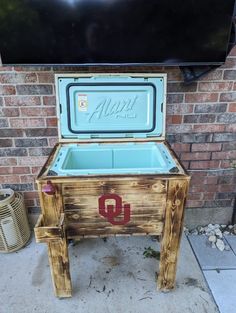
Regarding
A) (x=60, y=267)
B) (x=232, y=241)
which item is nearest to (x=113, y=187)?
(x=60, y=267)

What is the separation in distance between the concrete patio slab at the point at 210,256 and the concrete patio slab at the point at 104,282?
59 mm

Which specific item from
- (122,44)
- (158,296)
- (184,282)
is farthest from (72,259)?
(122,44)

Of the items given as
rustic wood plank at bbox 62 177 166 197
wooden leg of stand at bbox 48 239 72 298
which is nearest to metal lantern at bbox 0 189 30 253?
wooden leg of stand at bbox 48 239 72 298

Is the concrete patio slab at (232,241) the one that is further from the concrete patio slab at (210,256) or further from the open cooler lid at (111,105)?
the open cooler lid at (111,105)

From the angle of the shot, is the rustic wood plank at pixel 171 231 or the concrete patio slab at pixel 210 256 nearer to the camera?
the rustic wood plank at pixel 171 231

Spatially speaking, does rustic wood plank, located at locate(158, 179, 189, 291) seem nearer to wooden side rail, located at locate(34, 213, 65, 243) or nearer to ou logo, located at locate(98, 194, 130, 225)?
ou logo, located at locate(98, 194, 130, 225)

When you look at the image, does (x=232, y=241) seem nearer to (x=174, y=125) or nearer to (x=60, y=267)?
(x=174, y=125)

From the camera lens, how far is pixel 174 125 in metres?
1.95

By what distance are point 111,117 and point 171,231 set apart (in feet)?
2.69

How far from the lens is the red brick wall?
181 cm

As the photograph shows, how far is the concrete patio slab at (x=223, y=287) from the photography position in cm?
157

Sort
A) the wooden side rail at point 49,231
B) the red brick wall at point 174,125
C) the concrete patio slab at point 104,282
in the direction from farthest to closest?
1. the red brick wall at point 174,125
2. the concrete patio slab at point 104,282
3. the wooden side rail at point 49,231

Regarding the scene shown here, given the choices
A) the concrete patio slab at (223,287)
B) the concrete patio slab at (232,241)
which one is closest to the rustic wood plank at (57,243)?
the concrete patio slab at (223,287)

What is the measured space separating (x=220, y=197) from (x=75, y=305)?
1.40 metres
